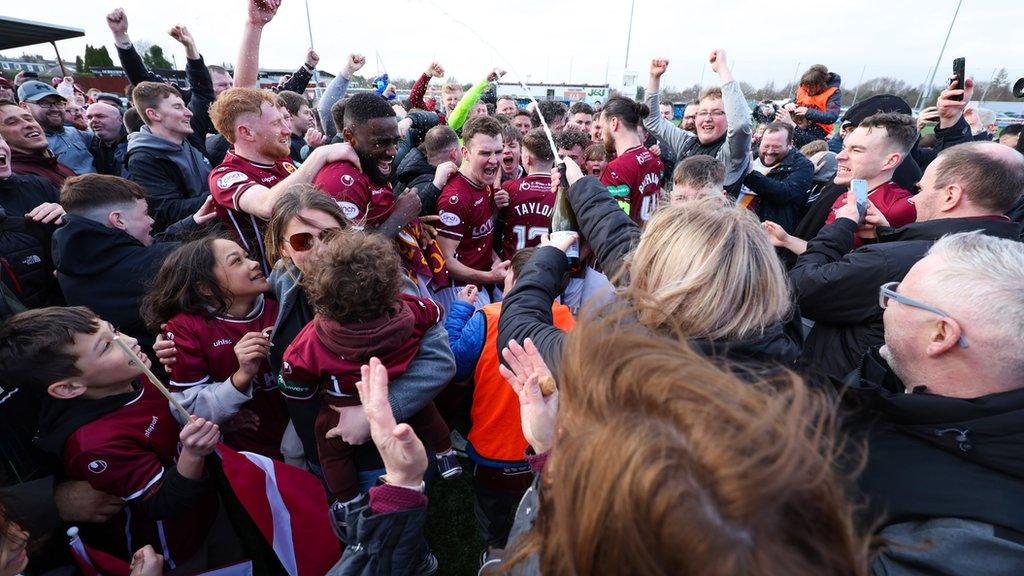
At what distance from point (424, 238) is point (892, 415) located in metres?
2.95

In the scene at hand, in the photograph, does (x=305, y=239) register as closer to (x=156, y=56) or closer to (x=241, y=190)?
(x=241, y=190)

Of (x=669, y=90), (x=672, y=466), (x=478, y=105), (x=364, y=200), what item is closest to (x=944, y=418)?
(x=672, y=466)

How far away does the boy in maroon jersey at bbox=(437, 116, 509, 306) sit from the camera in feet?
12.5

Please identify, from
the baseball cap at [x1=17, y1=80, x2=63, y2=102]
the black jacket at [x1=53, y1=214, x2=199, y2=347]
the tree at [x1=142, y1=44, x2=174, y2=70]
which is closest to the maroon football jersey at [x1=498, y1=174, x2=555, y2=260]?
the black jacket at [x1=53, y1=214, x2=199, y2=347]

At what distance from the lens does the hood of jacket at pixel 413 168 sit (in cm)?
468

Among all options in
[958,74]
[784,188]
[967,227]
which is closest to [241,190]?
[967,227]

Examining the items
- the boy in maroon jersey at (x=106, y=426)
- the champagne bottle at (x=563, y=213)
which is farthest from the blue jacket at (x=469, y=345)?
the boy in maroon jersey at (x=106, y=426)

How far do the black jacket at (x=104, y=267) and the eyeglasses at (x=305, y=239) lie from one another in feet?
3.06

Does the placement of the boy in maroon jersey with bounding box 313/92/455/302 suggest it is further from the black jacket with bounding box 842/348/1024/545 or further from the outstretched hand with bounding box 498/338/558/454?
the black jacket with bounding box 842/348/1024/545

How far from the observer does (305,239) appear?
7.60 ft

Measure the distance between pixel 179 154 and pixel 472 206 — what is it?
8.61 feet

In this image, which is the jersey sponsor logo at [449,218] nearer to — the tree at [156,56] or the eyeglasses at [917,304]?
the eyeglasses at [917,304]

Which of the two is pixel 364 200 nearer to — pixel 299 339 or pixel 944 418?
pixel 299 339

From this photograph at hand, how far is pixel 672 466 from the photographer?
61 cm
